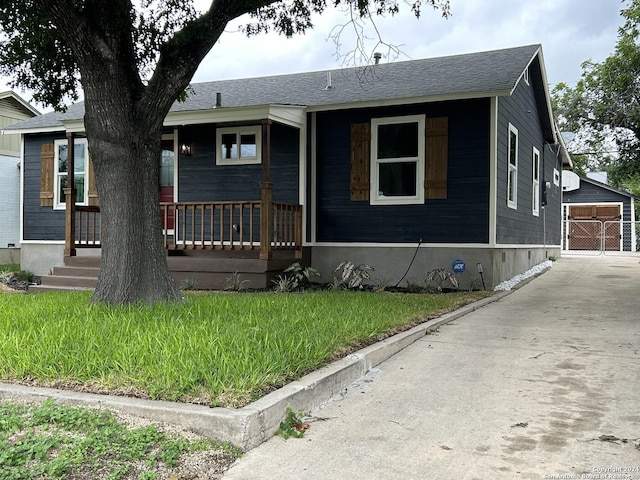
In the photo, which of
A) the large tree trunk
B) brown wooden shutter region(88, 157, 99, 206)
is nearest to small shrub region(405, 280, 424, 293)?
the large tree trunk

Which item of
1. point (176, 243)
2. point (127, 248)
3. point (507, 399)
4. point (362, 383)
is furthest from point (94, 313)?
point (176, 243)

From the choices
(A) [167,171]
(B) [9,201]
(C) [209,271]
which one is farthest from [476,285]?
(B) [9,201]

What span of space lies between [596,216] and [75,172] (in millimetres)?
23170

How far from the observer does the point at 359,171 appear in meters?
10.4

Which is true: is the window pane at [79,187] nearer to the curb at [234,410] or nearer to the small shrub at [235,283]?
the small shrub at [235,283]

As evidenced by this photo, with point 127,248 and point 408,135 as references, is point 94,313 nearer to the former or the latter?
point 127,248

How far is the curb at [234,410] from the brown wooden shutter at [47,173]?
406 inches

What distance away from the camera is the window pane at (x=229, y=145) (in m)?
11.3

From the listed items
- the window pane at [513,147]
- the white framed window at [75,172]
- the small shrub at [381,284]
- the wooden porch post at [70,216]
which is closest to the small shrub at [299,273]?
the small shrub at [381,284]

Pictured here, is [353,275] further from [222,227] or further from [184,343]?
[184,343]

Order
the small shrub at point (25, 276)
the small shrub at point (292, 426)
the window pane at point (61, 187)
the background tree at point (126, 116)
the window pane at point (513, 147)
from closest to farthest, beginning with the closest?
1. the small shrub at point (292, 426)
2. the background tree at point (126, 116)
3. the window pane at point (513, 147)
4. the small shrub at point (25, 276)
5. the window pane at point (61, 187)

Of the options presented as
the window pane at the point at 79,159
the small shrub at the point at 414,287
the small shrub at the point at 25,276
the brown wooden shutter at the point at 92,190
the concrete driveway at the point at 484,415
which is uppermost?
the window pane at the point at 79,159

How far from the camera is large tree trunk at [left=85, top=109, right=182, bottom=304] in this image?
6328 mm

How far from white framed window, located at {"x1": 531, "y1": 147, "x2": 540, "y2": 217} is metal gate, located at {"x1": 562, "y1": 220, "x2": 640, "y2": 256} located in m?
12.4
